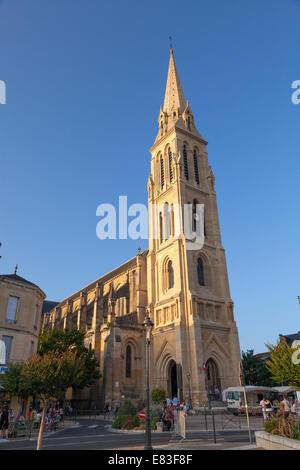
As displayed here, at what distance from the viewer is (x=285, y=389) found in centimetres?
2931

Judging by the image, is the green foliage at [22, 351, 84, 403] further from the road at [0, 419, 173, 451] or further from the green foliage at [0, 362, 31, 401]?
the green foliage at [0, 362, 31, 401]

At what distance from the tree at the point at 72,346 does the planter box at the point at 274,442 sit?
2374cm

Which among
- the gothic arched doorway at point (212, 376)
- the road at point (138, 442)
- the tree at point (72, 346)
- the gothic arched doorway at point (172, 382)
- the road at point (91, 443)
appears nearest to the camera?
the road at point (138, 442)

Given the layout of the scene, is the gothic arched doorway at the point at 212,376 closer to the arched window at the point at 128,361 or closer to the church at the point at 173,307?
the church at the point at 173,307

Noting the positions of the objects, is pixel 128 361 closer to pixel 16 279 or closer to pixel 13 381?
pixel 16 279

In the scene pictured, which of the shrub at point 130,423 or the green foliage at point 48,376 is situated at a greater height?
the green foliage at point 48,376

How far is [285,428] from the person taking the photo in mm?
9828

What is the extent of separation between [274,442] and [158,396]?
23.8 m

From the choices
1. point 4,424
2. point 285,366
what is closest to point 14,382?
point 4,424

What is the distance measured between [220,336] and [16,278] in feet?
71.3

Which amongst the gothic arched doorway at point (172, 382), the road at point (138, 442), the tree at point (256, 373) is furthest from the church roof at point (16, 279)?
the tree at point (256, 373)

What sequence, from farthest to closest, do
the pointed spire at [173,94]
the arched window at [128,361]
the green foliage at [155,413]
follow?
1. the pointed spire at [173,94]
2. the arched window at [128,361]
3. the green foliage at [155,413]

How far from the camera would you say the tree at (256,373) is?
153 ft
